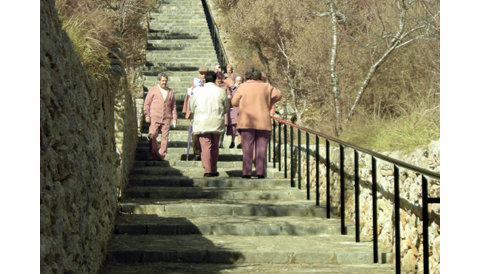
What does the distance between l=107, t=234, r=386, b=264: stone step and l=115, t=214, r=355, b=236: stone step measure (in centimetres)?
24

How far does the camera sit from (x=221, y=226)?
6512mm

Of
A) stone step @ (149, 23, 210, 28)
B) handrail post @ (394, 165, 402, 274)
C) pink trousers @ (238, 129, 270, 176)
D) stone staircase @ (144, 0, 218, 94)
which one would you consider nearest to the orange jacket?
pink trousers @ (238, 129, 270, 176)

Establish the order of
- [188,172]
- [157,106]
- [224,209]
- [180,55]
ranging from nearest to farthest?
1. [224,209]
2. [188,172]
3. [157,106]
4. [180,55]

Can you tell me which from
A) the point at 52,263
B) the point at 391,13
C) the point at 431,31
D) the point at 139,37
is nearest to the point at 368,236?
the point at 52,263

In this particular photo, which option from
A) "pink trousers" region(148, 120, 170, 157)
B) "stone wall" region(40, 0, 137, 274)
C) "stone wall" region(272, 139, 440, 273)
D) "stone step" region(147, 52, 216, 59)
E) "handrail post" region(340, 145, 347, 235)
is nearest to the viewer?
"stone wall" region(40, 0, 137, 274)

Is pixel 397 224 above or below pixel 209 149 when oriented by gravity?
below

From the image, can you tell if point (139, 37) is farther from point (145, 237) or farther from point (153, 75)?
point (145, 237)

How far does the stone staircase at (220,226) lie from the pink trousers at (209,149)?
213mm

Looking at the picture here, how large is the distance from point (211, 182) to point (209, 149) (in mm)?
470

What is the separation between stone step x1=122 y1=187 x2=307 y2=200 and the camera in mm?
8086

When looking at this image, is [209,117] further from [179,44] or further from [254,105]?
[179,44]

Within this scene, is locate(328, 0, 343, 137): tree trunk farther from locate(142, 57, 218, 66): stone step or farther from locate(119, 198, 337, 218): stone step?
locate(142, 57, 218, 66): stone step

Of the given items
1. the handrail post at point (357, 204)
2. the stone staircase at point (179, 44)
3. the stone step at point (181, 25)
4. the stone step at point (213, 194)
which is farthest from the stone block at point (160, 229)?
the stone step at point (181, 25)

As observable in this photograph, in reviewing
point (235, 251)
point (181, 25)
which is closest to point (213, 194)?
point (235, 251)
